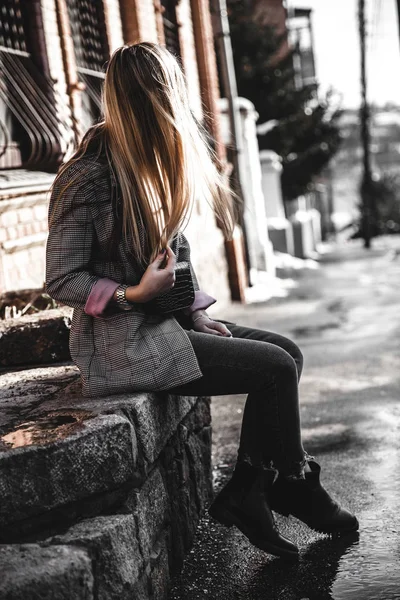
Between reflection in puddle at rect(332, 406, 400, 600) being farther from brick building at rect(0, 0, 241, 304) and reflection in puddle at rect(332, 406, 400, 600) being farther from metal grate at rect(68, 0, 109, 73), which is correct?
metal grate at rect(68, 0, 109, 73)

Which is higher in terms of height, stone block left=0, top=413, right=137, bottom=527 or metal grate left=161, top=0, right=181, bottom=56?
metal grate left=161, top=0, right=181, bottom=56

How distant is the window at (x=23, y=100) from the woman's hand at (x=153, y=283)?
3.69 meters

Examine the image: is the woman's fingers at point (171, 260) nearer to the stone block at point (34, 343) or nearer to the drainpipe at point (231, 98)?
the stone block at point (34, 343)

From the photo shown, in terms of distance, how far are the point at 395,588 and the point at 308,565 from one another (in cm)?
37

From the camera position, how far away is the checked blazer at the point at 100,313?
308cm

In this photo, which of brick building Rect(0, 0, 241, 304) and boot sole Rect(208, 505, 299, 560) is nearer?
boot sole Rect(208, 505, 299, 560)

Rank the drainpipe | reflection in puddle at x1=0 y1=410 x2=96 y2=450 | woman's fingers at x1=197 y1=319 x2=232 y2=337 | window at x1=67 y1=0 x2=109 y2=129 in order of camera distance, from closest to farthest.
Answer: reflection in puddle at x1=0 y1=410 x2=96 y2=450
woman's fingers at x1=197 y1=319 x2=232 y2=337
window at x1=67 y1=0 x2=109 y2=129
the drainpipe

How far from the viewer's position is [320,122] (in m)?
22.5

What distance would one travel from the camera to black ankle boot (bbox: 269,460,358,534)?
331 centimetres

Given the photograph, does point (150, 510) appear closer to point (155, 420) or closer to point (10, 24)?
point (155, 420)

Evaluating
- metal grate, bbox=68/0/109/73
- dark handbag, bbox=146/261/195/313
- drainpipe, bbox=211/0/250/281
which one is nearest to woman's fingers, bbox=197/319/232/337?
dark handbag, bbox=146/261/195/313

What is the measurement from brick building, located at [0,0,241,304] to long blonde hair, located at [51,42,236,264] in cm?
104

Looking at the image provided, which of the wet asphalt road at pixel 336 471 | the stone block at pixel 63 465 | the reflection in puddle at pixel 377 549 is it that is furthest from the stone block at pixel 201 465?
the stone block at pixel 63 465

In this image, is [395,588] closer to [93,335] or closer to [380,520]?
[380,520]
